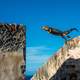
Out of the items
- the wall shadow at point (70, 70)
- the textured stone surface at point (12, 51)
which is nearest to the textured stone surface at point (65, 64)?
the wall shadow at point (70, 70)

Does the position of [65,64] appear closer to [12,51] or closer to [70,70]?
[70,70]

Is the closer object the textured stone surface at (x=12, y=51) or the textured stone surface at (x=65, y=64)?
the textured stone surface at (x=12, y=51)

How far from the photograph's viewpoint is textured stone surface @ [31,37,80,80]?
62.3 feet

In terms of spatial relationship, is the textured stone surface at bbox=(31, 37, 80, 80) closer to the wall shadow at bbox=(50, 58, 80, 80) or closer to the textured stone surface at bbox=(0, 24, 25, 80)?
the wall shadow at bbox=(50, 58, 80, 80)

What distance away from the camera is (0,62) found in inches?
488

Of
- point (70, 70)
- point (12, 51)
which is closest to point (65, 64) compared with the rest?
point (70, 70)

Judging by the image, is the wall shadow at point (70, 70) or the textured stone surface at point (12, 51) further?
the wall shadow at point (70, 70)

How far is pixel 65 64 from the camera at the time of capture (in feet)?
62.9

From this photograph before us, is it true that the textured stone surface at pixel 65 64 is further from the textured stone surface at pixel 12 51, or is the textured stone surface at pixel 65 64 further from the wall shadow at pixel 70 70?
the textured stone surface at pixel 12 51

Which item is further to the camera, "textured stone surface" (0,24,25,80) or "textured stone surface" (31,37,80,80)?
"textured stone surface" (31,37,80,80)

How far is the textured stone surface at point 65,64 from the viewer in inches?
747

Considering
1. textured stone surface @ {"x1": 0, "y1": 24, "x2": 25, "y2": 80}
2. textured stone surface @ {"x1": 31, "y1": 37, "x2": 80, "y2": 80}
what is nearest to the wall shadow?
textured stone surface @ {"x1": 31, "y1": 37, "x2": 80, "y2": 80}

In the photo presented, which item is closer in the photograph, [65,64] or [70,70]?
[70,70]

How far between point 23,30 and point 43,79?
7.91 metres
